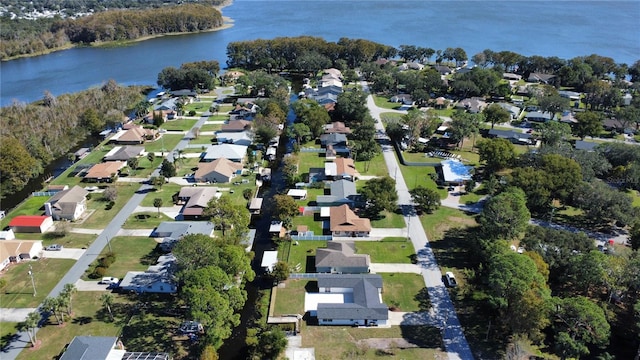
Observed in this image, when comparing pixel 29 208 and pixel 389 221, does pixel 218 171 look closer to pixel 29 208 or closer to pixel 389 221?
pixel 29 208

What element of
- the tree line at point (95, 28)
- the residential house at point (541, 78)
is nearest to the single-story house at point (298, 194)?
the residential house at point (541, 78)

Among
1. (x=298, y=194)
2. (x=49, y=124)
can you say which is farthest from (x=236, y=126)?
(x=49, y=124)

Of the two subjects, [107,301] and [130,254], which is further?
[130,254]

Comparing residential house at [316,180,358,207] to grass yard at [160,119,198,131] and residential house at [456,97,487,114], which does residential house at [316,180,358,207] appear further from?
residential house at [456,97,487,114]

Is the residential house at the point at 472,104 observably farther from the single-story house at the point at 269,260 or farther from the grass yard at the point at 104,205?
the grass yard at the point at 104,205

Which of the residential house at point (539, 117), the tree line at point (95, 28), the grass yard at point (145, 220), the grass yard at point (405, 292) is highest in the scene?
the tree line at point (95, 28)

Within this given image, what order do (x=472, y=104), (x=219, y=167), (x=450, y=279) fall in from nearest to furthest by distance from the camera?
1. (x=450, y=279)
2. (x=219, y=167)
3. (x=472, y=104)
